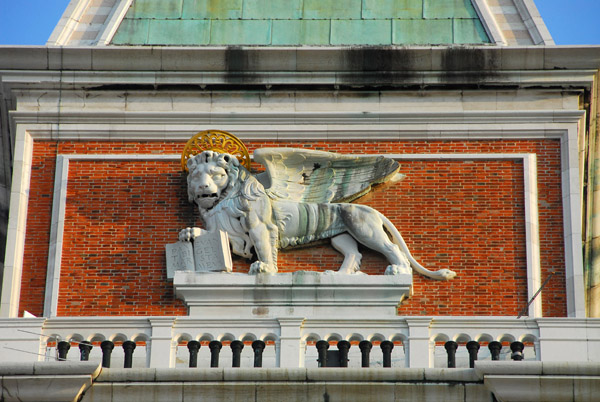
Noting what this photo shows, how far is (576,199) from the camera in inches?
989

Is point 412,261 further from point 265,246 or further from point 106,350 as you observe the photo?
point 106,350

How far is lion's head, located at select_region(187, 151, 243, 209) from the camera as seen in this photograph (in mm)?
24844

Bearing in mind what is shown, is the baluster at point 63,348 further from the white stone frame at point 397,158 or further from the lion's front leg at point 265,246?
the lion's front leg at point 265,246

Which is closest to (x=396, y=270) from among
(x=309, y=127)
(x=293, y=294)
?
(x=293, y=294)

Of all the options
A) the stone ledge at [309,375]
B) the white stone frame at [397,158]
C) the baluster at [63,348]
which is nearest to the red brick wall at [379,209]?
the white stone frame at [397,158]

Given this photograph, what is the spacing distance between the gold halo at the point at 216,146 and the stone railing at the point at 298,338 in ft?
12.7

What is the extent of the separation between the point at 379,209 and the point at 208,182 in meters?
2.44

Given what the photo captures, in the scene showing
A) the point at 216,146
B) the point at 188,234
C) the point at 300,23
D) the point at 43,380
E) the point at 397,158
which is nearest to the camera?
the point at 43,380

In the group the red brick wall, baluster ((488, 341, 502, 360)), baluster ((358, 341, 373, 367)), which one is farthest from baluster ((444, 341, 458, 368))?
the red brick wall

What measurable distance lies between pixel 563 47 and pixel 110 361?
846 centimetres

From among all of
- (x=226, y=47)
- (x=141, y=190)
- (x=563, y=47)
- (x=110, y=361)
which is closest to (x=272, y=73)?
(x=226, y=47)

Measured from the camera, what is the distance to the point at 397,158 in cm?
2558

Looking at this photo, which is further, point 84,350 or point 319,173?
point 319,173

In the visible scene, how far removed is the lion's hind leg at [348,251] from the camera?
24375 mm
